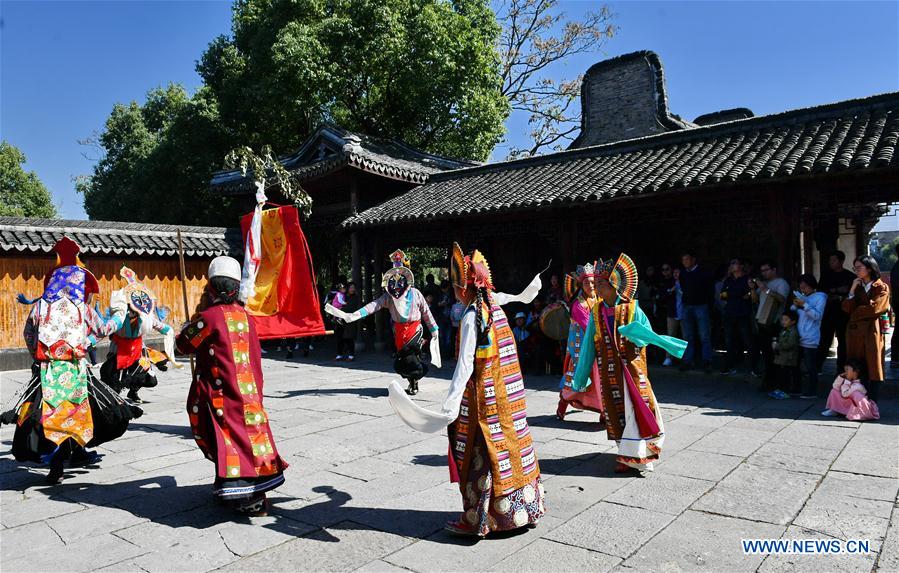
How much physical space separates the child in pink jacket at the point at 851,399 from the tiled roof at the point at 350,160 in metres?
9.95

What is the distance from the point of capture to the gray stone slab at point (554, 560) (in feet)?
10.5

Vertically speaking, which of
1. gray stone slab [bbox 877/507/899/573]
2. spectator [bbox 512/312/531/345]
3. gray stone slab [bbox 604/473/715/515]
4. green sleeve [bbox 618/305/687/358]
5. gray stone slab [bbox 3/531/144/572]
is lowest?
gray stone slab [bbox 877/507/899/573]

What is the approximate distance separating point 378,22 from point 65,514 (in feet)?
54.8

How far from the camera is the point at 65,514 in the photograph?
418 cm

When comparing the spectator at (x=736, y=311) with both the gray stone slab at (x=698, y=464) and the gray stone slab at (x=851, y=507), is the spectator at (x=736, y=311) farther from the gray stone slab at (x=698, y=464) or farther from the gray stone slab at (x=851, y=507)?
the gray stone slab at (x=851, y=507)

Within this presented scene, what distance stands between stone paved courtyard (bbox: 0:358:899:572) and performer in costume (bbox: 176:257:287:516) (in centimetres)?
→ 29

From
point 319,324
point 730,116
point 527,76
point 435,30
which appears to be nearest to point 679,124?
point 730,116

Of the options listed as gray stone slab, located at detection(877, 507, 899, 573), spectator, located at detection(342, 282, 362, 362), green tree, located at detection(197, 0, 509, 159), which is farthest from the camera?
green tree, located at detection(197, 0, 509, 159)

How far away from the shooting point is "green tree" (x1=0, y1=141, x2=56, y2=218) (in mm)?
29875

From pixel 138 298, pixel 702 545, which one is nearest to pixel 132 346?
pixel 138 298

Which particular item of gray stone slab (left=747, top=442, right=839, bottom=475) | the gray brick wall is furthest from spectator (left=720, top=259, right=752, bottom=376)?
the gray brick wall

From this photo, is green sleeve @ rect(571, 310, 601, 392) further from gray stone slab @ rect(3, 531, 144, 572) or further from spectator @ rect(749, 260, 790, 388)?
spectator @ rect(749, 260, 790, 388)

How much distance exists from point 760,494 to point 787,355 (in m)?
3.78

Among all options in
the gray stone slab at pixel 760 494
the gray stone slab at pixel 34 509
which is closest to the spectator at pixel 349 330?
the gray stone slab at pixel 34 509
